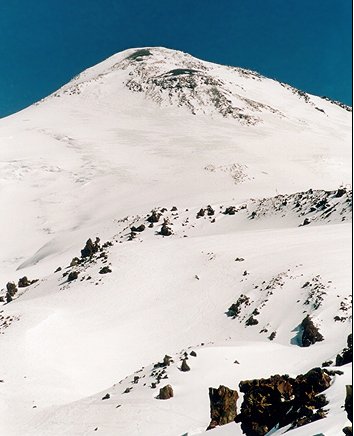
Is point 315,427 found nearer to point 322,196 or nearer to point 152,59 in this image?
point 322,196

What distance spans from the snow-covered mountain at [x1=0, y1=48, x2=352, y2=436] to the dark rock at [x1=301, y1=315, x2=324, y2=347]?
0.07 m

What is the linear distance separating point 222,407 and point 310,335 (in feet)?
32.1

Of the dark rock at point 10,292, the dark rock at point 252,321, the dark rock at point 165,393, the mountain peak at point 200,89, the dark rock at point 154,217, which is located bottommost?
the dark rock at point 165,393

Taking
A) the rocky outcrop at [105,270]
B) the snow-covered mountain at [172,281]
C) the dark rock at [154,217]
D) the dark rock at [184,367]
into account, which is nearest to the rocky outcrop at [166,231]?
the snow-covered mountain at [172,281]

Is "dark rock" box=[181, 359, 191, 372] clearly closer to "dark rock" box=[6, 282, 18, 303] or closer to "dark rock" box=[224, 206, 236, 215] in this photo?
"dark rock" box=[6, 282, 18, 303]

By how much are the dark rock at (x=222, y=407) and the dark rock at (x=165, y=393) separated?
4.02 m

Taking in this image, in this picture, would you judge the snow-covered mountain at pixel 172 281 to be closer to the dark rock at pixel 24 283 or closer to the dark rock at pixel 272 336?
the dark rock at pixel 272 336

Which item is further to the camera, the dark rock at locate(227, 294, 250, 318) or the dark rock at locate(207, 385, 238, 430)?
the dark rock at locate(227, 294, 250, 318)

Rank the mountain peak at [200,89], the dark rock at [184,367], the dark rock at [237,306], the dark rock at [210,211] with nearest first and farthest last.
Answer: the dark rock at [184,367] < the dark rock at [237,306] < the dark rock at [210,211] < the mountain peak at [200,89]

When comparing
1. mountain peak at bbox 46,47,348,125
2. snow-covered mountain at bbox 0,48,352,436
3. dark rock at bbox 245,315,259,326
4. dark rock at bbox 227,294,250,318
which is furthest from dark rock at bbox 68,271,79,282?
mountain peak at bbox 46,47,348,125

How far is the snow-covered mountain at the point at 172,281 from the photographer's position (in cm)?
1923

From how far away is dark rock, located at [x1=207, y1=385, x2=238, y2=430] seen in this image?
15805 millimetres

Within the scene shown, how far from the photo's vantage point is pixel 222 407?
52.0ft

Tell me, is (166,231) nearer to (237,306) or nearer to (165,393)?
(237,306)
